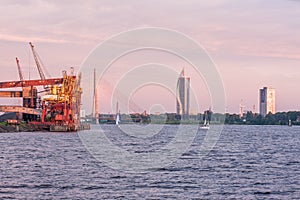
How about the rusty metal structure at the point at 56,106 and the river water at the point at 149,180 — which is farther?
the rusty metal structure at the point at 56,106

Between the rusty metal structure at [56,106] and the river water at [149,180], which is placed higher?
the rusty metal structure at [56,106]

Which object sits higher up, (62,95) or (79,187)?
(62,95)

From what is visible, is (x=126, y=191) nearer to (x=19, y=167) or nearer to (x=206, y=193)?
(x=206, y=193)

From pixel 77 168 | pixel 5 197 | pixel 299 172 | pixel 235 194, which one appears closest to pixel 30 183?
pixel 5 197

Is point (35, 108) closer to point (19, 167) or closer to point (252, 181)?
point (19, 167)

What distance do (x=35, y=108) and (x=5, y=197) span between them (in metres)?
163

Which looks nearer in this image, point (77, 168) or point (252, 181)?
point (252, 181)

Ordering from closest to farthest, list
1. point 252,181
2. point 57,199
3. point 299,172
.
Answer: point 57,199 < point 252,181 < point 299,172

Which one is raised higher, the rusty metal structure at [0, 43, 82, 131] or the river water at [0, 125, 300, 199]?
the rusty metal structure at [0, 43, 82, 131]

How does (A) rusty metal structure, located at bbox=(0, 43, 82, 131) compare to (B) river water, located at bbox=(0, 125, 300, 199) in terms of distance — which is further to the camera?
(A) rusty metal structure, located at bbox=(0, 43, 82, 131)

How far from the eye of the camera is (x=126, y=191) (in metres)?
41.0

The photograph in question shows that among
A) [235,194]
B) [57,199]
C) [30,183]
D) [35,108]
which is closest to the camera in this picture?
[57,199]

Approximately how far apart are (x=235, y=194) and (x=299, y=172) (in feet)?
53.7

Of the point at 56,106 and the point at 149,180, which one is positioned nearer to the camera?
the point at 149,180
